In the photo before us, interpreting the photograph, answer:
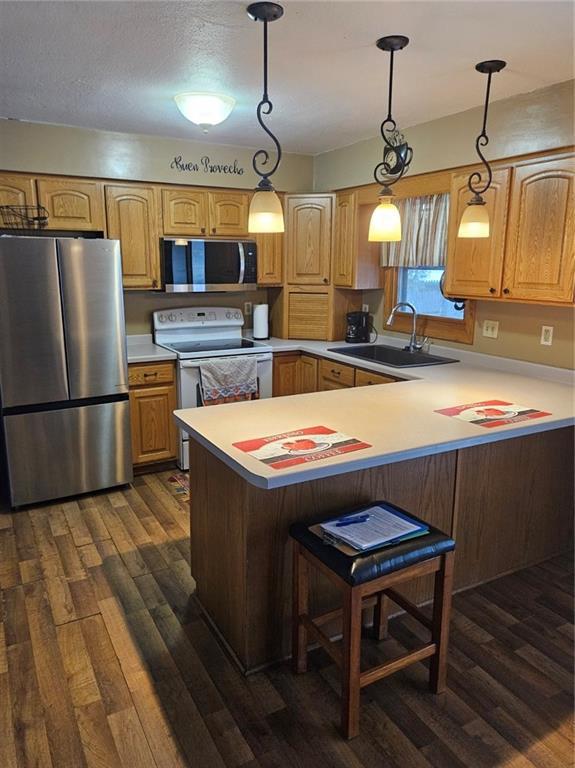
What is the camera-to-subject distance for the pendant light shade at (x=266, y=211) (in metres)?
2.12

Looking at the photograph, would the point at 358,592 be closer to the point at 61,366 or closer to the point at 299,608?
the point at 299,608

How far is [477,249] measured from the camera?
3119mm

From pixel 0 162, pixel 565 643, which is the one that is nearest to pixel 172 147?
pixel 0 162

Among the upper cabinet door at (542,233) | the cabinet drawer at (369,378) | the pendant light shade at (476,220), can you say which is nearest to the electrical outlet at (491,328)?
the upper cabinet door at (542,233)

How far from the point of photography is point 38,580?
8.79ft

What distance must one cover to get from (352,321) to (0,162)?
2702 mm

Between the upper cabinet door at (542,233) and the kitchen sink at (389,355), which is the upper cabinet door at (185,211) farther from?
the upper cabinet door at (542,233)

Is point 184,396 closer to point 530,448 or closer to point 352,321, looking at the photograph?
point 352,321

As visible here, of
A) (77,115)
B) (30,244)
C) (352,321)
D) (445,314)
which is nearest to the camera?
(30,244)

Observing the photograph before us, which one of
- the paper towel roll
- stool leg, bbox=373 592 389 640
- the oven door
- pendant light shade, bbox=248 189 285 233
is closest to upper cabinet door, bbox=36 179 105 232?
the oven door

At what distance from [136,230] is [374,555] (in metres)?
3.10

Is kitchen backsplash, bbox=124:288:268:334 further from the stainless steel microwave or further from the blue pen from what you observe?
the blue pen

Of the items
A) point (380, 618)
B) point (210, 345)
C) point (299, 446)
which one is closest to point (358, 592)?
point (299, 446)

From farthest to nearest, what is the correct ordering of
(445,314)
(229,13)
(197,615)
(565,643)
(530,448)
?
(445,314) → (530,448) → (197,615) → (565,643) → (229,13)
